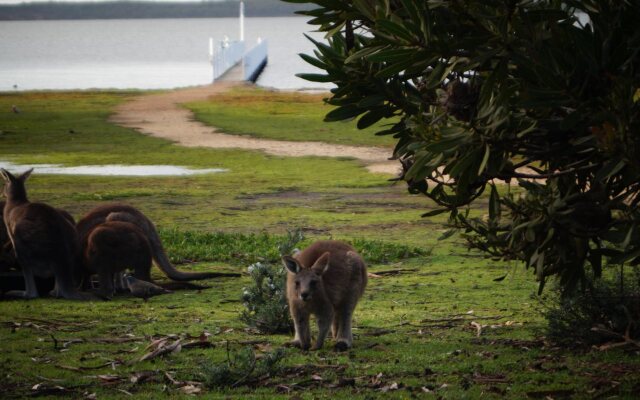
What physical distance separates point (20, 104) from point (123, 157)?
48.5 feet

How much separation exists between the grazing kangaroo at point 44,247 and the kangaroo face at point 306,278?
2953mm

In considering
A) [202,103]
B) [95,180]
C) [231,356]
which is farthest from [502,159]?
[202,103]

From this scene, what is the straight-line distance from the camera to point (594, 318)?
284 inches

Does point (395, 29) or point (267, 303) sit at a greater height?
point (395, 29)

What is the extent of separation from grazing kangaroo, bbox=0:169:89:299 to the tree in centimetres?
480

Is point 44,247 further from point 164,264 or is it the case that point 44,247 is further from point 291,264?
point 291,264

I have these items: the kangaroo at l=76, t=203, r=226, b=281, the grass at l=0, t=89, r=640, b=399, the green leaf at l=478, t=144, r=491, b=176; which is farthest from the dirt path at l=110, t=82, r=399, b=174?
the green leaf at l=478, t=144, r=491, b=176

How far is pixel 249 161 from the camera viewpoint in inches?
872

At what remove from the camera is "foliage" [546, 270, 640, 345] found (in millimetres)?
7113

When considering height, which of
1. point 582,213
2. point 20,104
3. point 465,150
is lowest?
point 20,104

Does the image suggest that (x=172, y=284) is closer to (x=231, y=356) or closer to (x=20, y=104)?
(x=231, y=356)

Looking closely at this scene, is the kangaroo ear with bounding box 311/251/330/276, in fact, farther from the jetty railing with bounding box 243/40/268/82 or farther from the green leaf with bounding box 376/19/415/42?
the jetty railing with bounding box 243/40/268/82

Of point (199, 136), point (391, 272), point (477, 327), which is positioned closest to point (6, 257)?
point (391, 272)

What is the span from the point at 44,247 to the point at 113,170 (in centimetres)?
1133
